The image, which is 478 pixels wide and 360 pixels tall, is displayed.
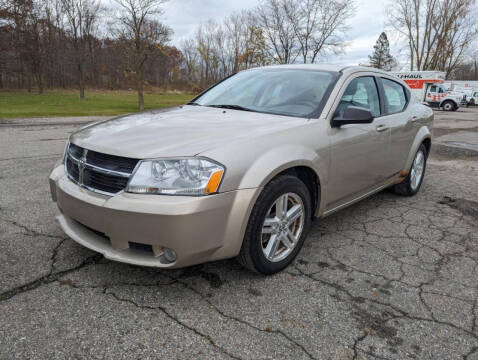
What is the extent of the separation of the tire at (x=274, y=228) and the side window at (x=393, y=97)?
184cm

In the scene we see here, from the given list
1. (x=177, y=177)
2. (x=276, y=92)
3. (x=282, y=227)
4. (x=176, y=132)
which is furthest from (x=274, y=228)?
(x=276, y=92)

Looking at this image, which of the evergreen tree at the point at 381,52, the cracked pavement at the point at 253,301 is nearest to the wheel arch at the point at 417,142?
the cracked pavement at the point at 253,301

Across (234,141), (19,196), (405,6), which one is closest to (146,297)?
(234,141)

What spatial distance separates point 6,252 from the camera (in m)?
2.87

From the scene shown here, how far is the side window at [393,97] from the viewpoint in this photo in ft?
13.1

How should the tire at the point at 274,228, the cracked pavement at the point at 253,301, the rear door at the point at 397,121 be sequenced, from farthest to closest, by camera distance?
the rear door at the point at 397,121 → the tire at the point at 274,228 → the cracked pavement at the point at 253,301

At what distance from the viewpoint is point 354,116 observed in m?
2.94

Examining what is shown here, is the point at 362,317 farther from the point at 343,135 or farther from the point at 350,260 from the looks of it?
the point at 343,135

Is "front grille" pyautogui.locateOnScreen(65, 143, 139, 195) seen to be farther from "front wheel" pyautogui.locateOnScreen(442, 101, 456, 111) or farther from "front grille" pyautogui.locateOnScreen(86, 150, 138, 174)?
"front wheel" pyautogui.locateOnScreen(442, 101, 456, 111)

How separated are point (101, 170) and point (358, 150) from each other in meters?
2.20

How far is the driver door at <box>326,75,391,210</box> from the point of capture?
3.08 meters

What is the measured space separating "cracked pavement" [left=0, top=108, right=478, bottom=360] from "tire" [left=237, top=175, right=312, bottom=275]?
5.6 inches

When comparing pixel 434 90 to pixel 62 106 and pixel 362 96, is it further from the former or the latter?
pixel 362 96

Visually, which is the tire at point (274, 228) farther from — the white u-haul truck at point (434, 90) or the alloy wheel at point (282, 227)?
the white u-haul truck at point (434, 90)
